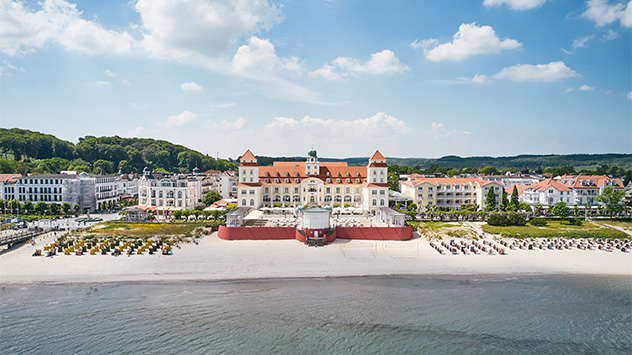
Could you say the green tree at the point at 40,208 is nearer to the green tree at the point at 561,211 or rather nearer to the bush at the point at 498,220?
the bush at the point at 498,220

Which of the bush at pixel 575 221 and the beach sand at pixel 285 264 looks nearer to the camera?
the beach sand at pixel 285 264

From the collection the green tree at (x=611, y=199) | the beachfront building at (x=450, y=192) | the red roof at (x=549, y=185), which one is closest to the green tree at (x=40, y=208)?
the beachfront building at (x=450, y=192)

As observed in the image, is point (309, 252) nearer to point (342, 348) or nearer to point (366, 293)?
point (366, 293)

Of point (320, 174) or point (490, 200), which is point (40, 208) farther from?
point (490, 200)

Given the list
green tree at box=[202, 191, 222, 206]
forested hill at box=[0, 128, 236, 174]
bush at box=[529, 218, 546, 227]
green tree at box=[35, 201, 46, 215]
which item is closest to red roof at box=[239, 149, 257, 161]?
green tree at box=[202, 191, 222, 206]

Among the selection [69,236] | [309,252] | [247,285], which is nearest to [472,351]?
[247,285]

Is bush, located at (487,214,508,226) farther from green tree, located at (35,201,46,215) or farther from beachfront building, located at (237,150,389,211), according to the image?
green tree, located at (35,201,46,215)
